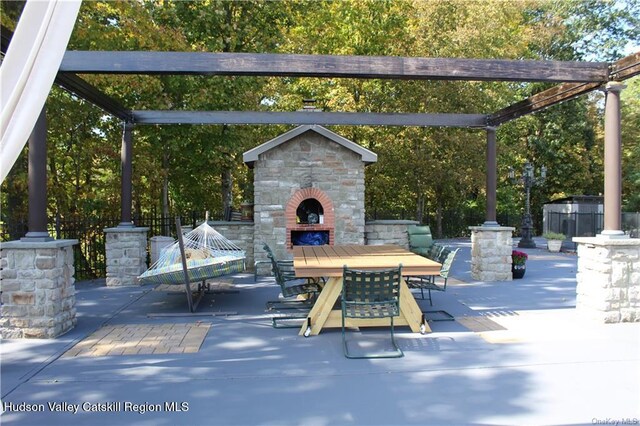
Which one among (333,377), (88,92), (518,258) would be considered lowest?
(333,377)

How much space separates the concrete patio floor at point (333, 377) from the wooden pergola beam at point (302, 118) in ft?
13.2

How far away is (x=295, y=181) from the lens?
9867mm

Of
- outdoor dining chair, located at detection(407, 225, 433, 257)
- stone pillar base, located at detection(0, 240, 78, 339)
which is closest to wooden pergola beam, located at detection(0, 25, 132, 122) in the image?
stone pillar base, located at detection(0, 240, 78, 339)

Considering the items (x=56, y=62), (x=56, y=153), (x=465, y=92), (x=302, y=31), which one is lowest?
(x=56, y=62)

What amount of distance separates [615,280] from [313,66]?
451 centimetres

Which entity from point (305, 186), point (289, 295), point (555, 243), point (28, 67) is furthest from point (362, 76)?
point (555, 243)

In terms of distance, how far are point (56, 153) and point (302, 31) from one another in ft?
34.7

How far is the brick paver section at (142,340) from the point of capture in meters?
4.63

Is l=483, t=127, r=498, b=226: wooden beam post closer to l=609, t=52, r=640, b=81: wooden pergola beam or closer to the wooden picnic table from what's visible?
l=609, t=52, r=640, b=81: wooden pergola beam

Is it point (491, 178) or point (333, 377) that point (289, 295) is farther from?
point (491, 178)

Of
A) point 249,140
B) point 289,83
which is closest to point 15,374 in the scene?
point 249,140

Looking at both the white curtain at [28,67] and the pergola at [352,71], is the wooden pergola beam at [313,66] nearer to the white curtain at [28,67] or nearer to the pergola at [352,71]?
the pergola at [352,71]

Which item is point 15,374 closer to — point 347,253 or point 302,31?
point 347,253

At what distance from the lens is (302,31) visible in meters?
18.0
